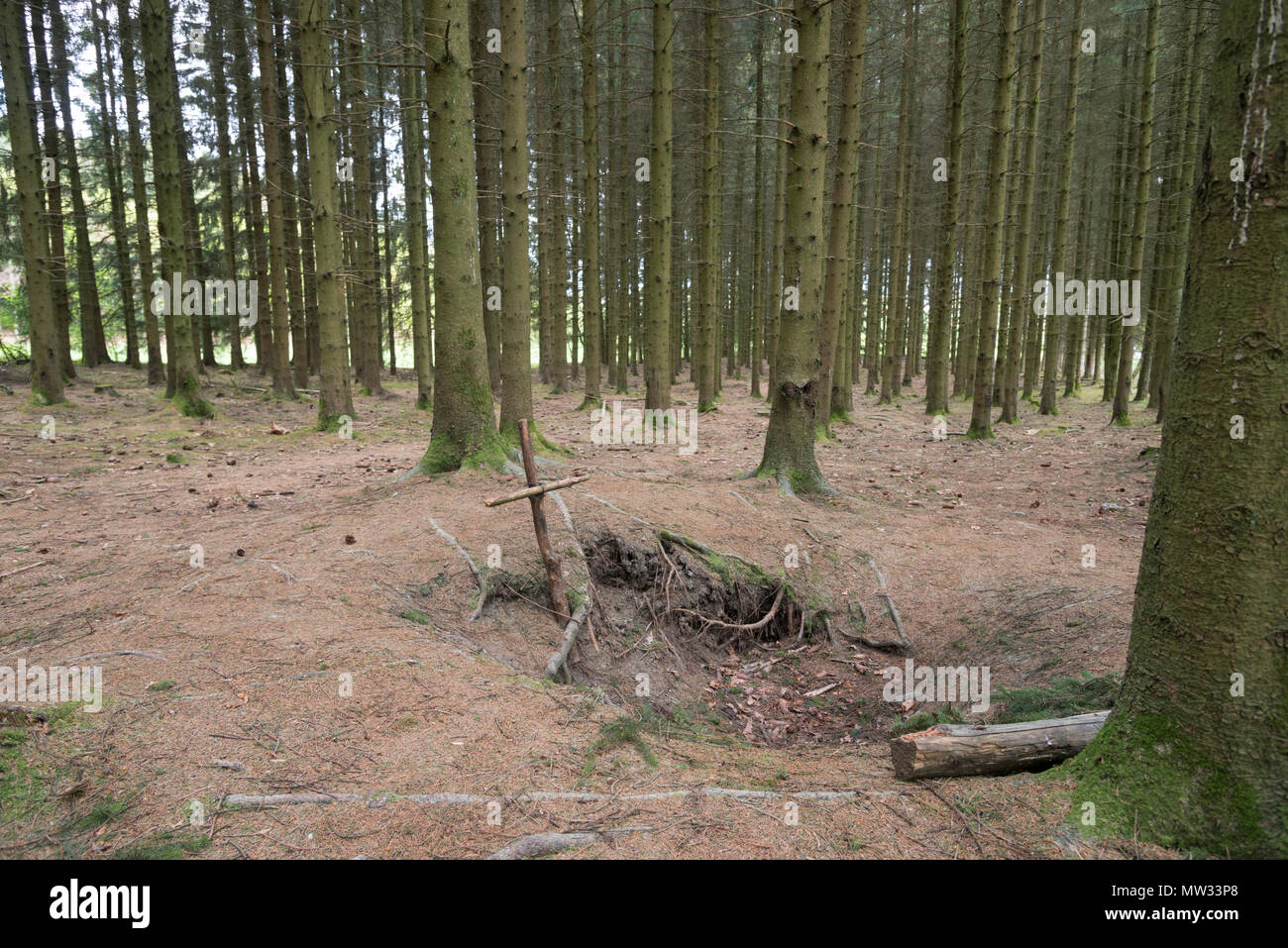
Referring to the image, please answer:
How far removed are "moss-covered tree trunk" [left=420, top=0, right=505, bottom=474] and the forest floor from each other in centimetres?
57

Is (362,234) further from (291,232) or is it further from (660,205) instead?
(660,205)

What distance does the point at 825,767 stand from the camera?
4121 mm

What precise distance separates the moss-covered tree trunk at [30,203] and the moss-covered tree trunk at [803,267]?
1424 centimetres

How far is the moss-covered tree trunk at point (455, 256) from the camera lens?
25.8 feet

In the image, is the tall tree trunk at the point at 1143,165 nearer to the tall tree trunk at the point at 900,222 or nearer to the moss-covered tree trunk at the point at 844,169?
the tall tree trunk at the point at 900,222

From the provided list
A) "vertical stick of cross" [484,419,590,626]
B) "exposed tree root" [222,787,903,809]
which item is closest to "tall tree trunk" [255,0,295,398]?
"vertical stick of cross" [484,419,590,626]

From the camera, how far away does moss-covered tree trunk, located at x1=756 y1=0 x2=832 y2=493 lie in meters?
8.65

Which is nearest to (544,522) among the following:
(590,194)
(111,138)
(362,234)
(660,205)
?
(660,205)

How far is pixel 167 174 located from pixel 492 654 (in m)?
15.1

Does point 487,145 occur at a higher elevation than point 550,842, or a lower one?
higher

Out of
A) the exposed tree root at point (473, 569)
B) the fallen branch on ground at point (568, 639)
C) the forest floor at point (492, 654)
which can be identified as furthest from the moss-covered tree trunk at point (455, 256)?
the fallen branch on ground at point (568, 639)

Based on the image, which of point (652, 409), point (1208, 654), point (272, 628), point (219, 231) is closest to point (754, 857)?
point (1208, 654)

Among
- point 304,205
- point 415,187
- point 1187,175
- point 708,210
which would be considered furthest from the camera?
point 304,205

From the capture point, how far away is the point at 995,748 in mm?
3549
